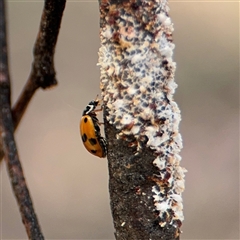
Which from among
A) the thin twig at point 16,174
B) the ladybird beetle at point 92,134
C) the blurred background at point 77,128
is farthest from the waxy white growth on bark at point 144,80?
the blurred background at point 77,128

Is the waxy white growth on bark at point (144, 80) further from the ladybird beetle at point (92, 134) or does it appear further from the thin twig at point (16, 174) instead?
the ladybird beetle at point (92, 134)

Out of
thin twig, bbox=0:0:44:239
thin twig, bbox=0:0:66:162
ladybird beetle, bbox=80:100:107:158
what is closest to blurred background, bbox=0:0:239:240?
ladybird beetle, bbox=80:100:107:158

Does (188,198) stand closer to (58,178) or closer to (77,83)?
(58,178)

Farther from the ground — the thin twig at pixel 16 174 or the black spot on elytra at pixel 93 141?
the black spot on elytra at pixel 93 141

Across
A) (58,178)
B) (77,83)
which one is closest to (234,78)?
(77,83)

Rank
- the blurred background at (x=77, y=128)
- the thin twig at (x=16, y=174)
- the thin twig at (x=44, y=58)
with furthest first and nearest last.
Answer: the blurred background at (x=77, y=128)
the thin twig at (x=44, y=58)
the thin twig at (x=16, y=174)

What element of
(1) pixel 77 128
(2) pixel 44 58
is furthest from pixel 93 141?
(1) pixel 77 128

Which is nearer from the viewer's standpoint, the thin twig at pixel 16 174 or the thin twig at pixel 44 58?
the thin twig at pixel 16 174
